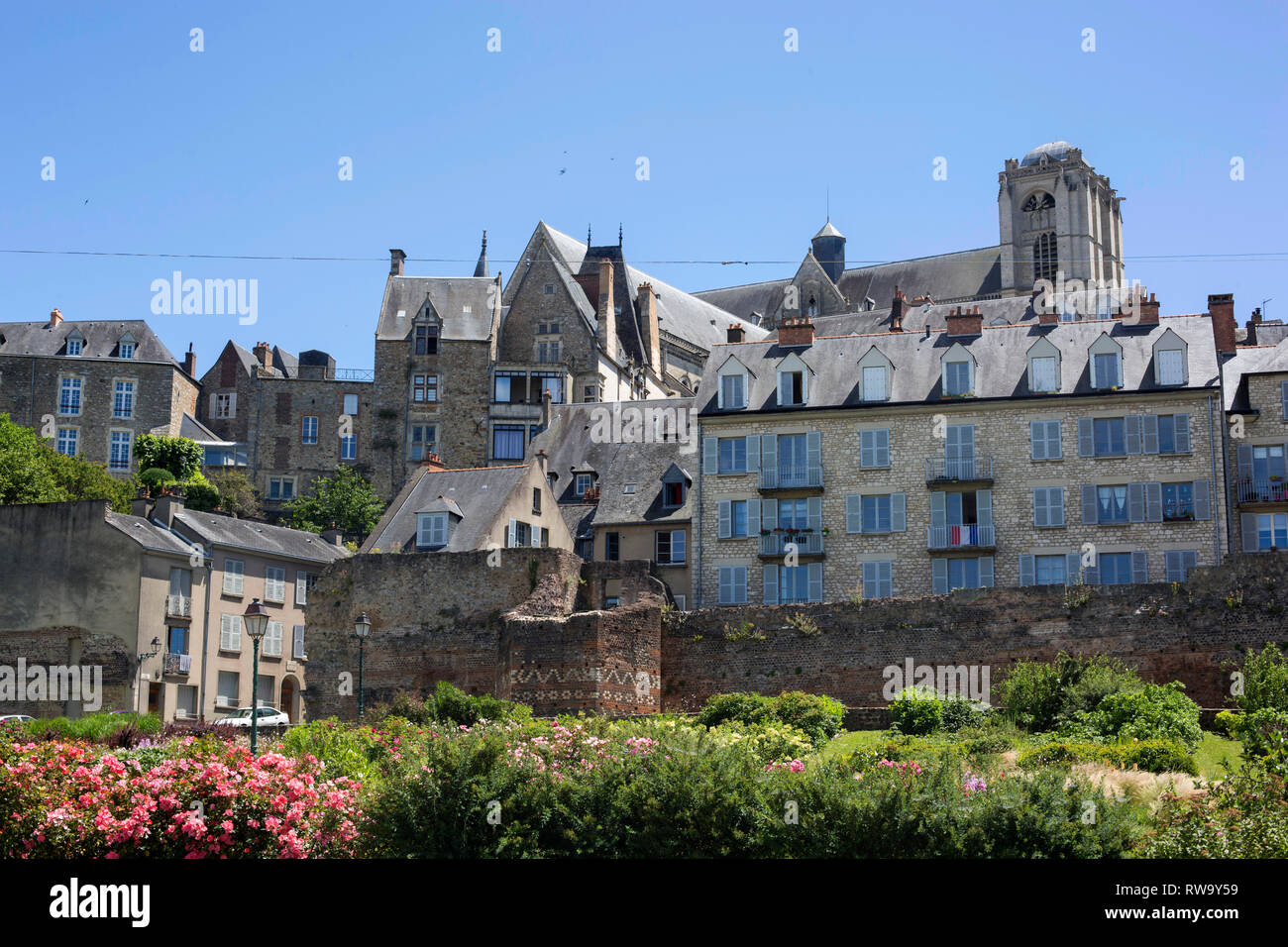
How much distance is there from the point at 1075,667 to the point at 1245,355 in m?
20.0

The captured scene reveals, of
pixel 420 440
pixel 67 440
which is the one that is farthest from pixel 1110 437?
pixel 67 440

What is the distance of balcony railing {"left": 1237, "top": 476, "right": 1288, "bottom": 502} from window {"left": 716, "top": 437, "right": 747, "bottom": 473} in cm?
1401

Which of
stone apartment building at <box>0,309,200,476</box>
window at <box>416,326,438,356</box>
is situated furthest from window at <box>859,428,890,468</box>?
stone apartment building at <box>0,309,200,476</box>

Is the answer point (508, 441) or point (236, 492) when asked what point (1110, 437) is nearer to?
point (508, 441)

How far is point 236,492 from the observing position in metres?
74.1

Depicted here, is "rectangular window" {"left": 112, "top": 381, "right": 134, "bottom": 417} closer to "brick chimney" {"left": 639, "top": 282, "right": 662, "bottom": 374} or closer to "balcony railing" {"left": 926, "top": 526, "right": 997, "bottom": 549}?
"brick chimney" {"left": 639, "top": 282, "right": 662, "bottom": 374}

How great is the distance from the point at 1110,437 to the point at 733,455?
10.7m

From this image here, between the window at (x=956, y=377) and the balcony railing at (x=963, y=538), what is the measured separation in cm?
411

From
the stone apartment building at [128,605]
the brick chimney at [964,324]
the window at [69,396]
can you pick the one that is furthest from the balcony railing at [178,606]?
the window at [69,396]

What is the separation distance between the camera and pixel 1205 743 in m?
31.1

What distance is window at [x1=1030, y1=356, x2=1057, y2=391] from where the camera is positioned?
4547 centimetres

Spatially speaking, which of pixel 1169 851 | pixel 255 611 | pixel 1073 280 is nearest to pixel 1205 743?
pixel 1169 851

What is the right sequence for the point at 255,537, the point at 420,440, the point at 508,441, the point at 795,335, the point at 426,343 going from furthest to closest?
the point at 426,343, the point at 420,440, the point at 508,441, the point at 255,537, the point at 795,335
